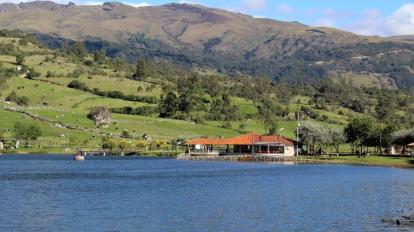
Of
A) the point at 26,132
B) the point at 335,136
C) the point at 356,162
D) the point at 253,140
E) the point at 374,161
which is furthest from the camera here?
the point at 26,132

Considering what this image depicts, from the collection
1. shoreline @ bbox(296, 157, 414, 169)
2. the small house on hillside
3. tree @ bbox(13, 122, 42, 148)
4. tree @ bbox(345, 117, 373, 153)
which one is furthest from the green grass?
tree @ bbox(13, 122, 42, 148)

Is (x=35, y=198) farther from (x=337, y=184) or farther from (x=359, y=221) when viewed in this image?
(x=337, y=184)

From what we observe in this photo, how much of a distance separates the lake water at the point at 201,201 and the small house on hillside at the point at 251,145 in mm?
61336

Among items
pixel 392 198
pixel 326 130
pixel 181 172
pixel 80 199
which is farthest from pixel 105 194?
pixel 326 130

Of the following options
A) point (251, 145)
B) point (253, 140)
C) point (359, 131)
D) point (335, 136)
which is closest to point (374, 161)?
point (359, 131)

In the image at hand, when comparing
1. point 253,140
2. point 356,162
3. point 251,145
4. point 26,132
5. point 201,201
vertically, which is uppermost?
point 26,132

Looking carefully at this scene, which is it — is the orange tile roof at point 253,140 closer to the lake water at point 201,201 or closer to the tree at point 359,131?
the tree at point 359,131

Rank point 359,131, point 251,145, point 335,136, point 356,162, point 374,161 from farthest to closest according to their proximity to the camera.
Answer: point 251,145 < point 335,136 < point 359,131 < point 356,162 < point 374,161

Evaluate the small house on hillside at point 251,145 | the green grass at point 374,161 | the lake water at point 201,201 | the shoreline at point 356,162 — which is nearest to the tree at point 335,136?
the small house on hillside at point 251,145

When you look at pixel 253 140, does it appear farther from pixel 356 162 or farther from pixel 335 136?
pixel 356 162

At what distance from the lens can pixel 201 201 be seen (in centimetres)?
7456

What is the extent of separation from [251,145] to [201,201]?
363ft

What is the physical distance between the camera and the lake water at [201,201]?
5741cm

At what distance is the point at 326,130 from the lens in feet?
592
